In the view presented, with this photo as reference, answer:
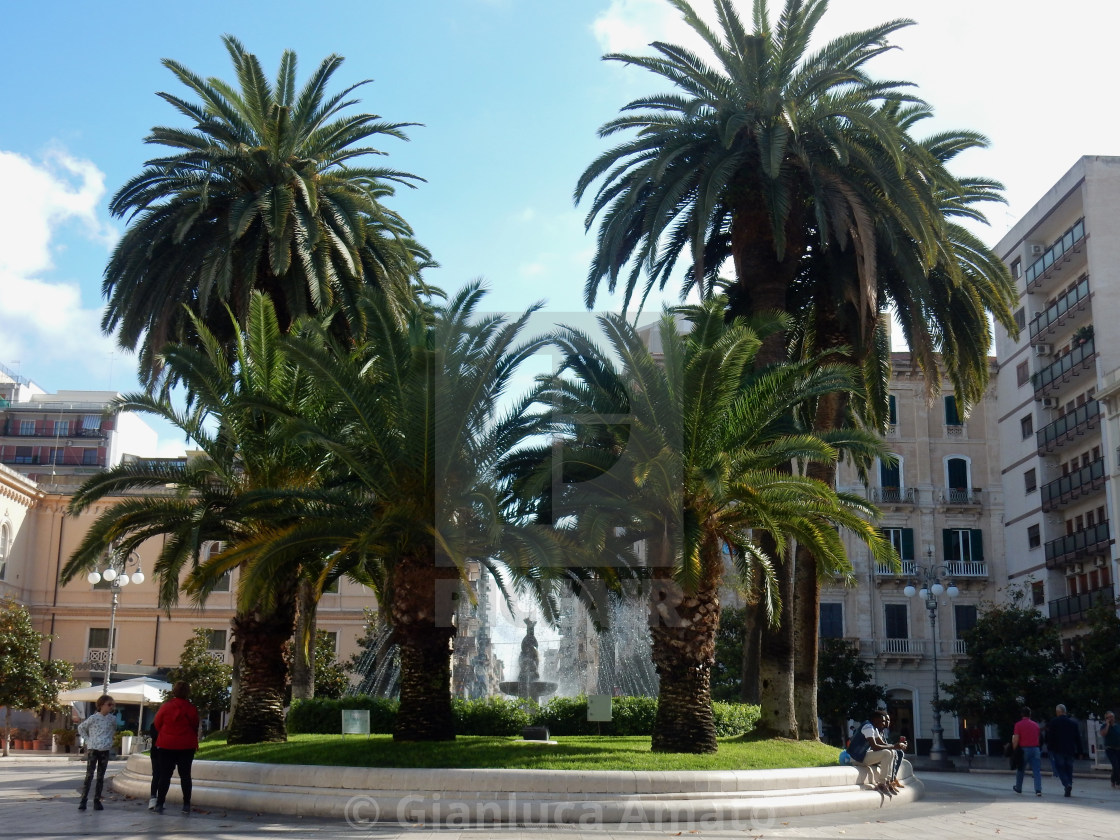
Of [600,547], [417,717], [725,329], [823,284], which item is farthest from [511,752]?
[823,284]

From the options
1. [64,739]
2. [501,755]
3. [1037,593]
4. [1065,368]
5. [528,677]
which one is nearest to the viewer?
[501,755]

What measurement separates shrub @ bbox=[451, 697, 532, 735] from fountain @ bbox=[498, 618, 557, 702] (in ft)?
11.2

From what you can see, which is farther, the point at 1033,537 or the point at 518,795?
the point at 1033,537

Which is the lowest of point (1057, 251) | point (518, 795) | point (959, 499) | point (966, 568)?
point (518, 795)

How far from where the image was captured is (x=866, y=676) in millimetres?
45406

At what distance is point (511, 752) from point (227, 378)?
27.1 ft

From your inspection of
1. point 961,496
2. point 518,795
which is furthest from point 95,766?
point 961,496

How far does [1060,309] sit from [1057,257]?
2182mm

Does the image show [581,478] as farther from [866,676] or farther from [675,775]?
[866,676]

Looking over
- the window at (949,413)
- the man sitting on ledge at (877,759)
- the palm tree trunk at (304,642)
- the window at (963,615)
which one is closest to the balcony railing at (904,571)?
the window at (963,615)

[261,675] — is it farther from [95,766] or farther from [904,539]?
[904,539]

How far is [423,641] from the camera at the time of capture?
19.1 metres

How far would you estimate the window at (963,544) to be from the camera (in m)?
54.6

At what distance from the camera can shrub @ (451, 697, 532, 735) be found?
25.1 m
